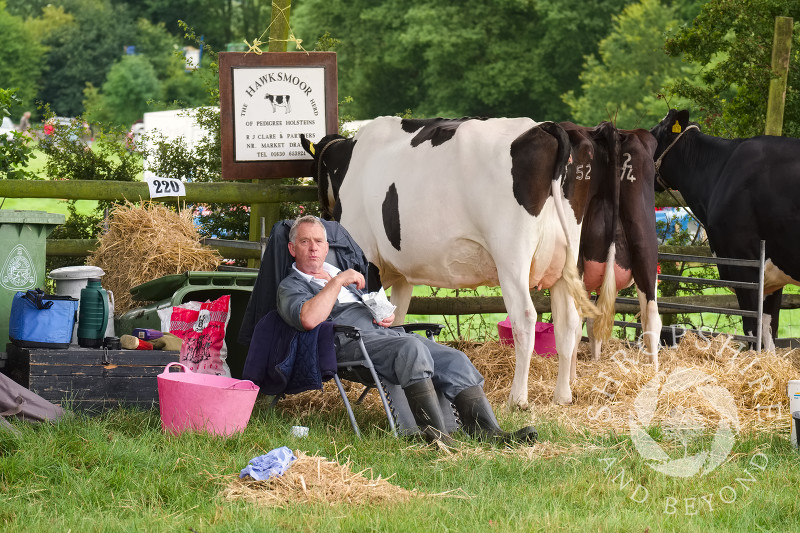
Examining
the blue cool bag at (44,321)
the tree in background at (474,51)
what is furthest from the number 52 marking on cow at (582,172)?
the tree in background at (474,51)

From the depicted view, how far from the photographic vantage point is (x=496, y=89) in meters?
41.6

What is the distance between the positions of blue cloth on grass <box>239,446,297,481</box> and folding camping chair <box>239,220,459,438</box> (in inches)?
31.7

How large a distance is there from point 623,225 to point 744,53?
11.3ft

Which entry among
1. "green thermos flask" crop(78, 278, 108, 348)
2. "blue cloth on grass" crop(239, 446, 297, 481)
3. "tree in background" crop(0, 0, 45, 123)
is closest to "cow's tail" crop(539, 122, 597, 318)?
"blue cloth on grass" crop(239, 446, 297, 481)

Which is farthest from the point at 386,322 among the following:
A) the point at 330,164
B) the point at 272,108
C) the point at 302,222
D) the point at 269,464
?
the point at 272,108

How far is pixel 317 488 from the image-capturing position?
4.24 meters

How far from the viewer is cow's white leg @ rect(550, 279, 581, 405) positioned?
6.51 metres

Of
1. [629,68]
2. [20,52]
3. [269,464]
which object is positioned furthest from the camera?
[20,52]

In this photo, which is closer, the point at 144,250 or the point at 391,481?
the point at 391,481

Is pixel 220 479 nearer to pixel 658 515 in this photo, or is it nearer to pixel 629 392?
pixel 658 515

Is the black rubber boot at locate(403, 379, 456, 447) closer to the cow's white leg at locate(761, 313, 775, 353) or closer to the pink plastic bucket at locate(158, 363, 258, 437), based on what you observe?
the pink plastic bucket at locate(158, 363, 258, 437)

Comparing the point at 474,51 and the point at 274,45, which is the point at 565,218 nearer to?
the point at 274,45

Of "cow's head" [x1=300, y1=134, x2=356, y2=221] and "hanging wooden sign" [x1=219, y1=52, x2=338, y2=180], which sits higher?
"hanging wooden sign" [x1=219, y1=52, x2=338, y2=180]

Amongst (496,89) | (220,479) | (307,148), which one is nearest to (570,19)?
(496,89)
